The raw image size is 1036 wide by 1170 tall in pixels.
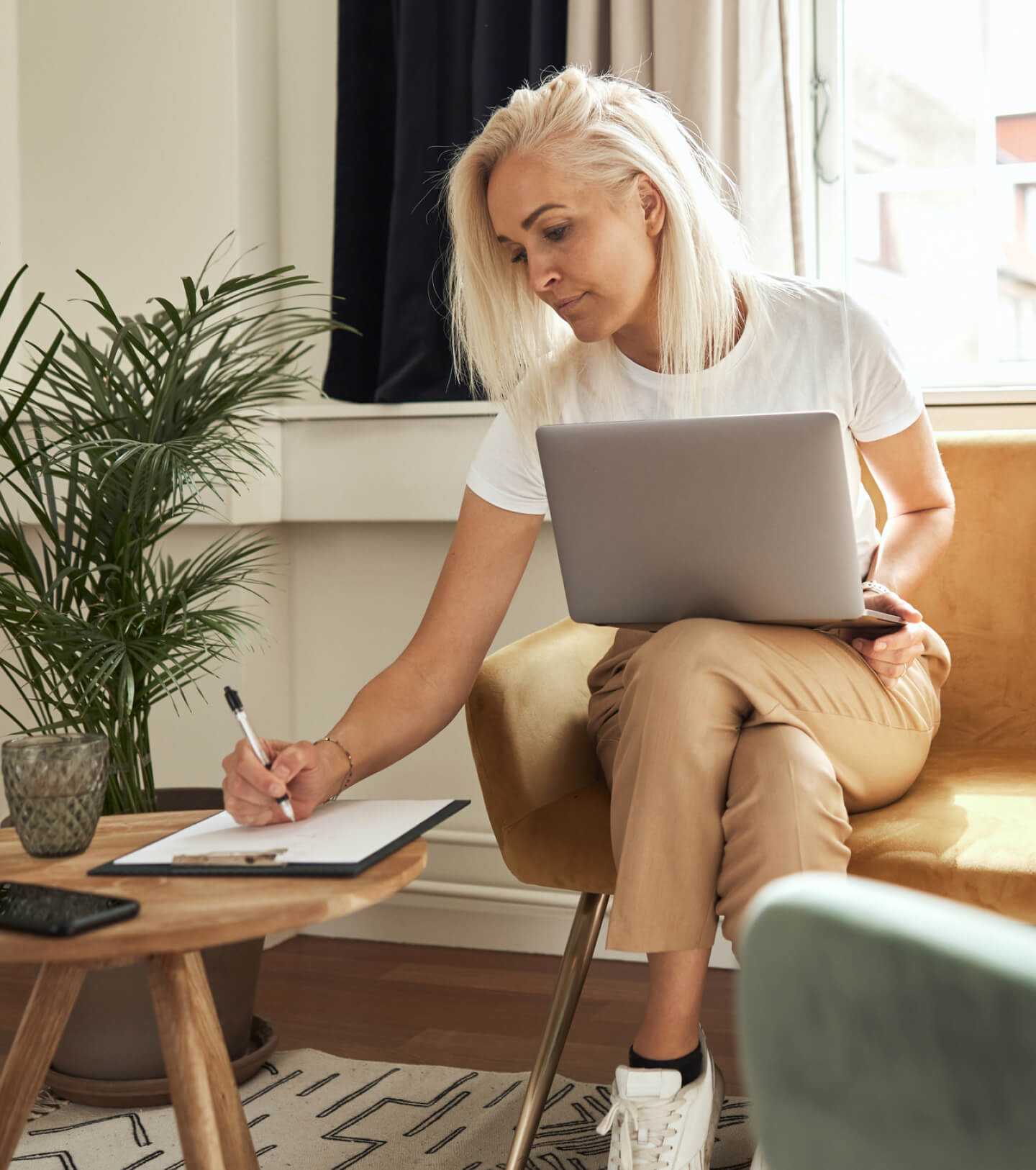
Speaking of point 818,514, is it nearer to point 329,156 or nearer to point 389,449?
point 389,449

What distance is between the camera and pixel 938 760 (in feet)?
5.00

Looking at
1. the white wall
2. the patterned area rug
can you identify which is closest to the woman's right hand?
the patterned area rug

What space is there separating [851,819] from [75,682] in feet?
3.04

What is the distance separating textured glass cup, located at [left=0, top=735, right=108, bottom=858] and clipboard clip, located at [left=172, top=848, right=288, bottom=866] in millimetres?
109

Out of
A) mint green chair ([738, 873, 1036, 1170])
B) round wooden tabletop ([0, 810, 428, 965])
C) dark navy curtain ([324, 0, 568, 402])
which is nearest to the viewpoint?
mint green chair ([738, 873, 1036, 1170])

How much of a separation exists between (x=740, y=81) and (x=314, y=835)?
4.75 ft

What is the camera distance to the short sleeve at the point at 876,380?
1.50 m

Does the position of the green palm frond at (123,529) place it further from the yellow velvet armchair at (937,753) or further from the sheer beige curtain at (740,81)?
the sheer beige curtain at (740,81)

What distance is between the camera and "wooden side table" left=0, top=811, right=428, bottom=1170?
0.82m

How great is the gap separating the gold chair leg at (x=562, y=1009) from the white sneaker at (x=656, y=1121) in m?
0.21

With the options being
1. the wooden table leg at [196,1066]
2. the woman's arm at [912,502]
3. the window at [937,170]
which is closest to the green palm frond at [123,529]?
the wooden table leg at [196,1066]

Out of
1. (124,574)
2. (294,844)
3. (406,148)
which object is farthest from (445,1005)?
(406,148)

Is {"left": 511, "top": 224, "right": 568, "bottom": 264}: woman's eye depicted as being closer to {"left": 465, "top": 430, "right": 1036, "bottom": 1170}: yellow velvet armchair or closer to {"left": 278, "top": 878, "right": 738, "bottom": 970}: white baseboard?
{"left": 465, "top": 430, "right": 1036, "bottom": 1170}: yellow velvet armchair

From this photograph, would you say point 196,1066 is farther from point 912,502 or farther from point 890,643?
point 912,502
